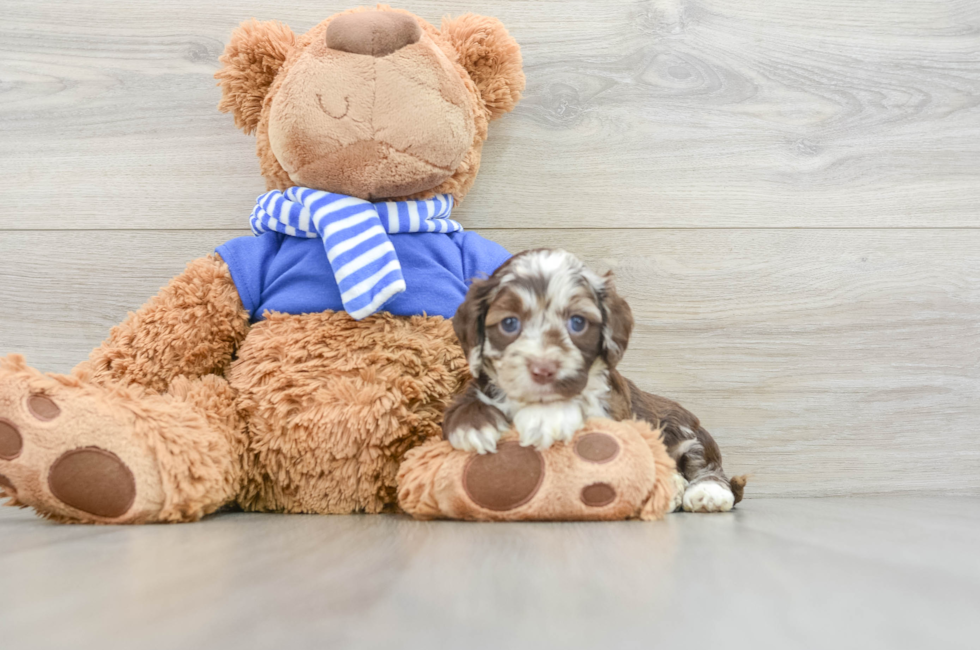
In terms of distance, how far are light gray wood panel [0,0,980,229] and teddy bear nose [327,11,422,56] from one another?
1.18 feet

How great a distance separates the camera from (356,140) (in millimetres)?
1204

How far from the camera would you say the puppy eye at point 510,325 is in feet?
3.47

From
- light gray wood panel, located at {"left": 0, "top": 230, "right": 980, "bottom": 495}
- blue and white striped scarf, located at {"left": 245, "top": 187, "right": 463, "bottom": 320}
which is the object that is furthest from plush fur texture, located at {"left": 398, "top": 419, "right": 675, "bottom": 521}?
light gray wood panel, located at {"left": 0, "top": 230, "right": 980, "bottom": 495}

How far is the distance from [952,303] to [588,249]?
820mm

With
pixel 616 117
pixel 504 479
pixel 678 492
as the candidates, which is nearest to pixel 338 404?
pixel 504 479

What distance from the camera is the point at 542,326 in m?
1.05

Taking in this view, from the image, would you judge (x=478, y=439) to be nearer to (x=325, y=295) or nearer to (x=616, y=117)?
(x=325, y=295)

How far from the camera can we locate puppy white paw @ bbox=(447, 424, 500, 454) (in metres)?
1.04

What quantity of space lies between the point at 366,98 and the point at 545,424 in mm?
606

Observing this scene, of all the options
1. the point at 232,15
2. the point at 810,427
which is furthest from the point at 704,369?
the point at 232,15

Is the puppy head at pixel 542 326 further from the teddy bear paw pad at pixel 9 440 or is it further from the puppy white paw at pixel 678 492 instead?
the teddy bear paw pad at pixel 9 440

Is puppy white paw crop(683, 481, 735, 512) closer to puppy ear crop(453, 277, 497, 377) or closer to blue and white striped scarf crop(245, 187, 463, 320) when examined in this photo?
puppy ear crop(453, 277, 497, 377)

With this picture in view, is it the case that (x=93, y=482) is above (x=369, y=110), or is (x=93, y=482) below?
below

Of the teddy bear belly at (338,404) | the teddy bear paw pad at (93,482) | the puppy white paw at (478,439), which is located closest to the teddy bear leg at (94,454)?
the teddy bear paw pad at (93,482)
